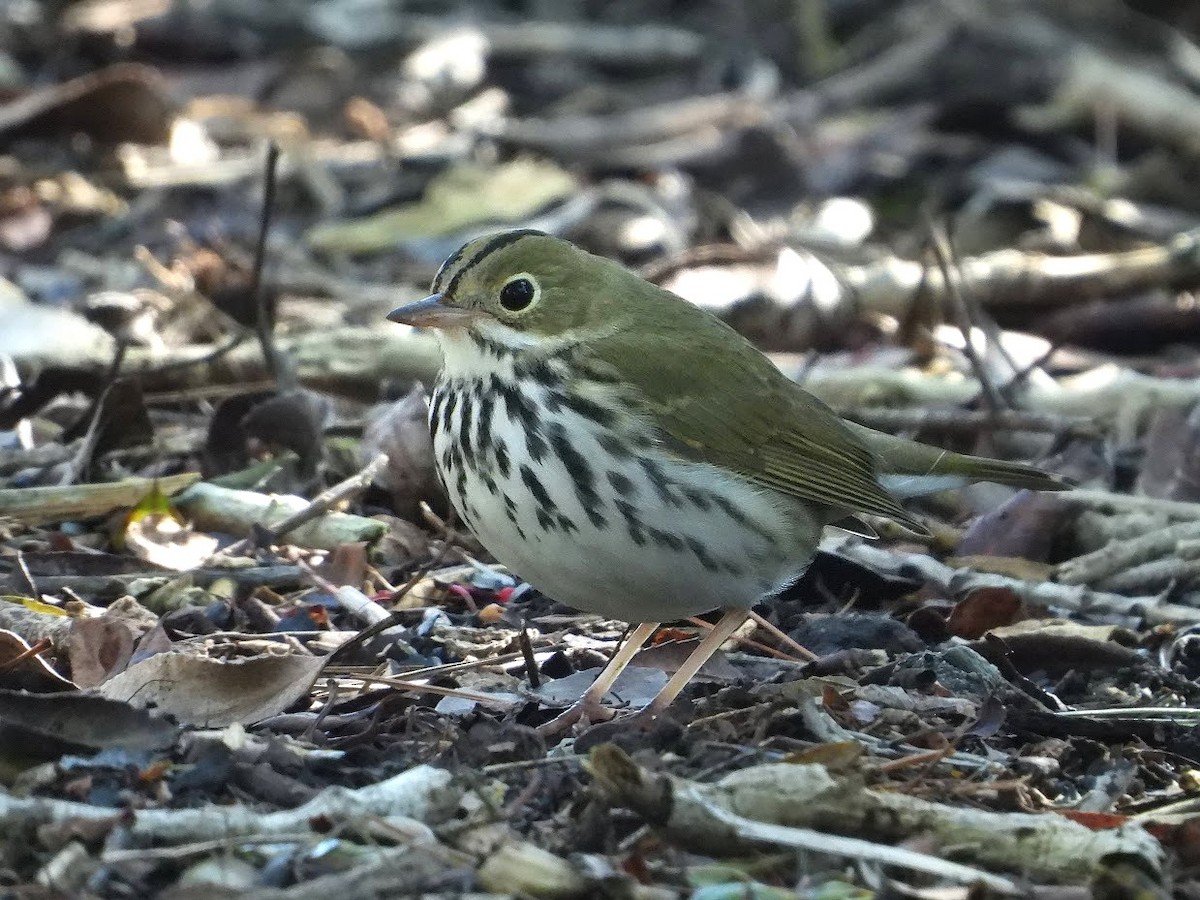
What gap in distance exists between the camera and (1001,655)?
4566 mm

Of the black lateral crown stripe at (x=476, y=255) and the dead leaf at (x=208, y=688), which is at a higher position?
the black lateral crown stripe at (x=476, y=255)

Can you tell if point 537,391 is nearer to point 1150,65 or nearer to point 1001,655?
point 1001,655

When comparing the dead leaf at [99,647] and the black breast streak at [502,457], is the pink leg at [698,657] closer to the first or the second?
the black breast streak at [502,457]

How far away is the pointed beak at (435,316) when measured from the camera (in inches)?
176

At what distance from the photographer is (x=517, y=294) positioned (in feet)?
14.9

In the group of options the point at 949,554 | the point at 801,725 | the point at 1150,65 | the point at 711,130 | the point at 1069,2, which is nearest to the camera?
the point at 801,725

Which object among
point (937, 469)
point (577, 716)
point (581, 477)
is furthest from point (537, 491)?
point (937, 469)

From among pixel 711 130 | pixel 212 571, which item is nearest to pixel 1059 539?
pixel 212 571

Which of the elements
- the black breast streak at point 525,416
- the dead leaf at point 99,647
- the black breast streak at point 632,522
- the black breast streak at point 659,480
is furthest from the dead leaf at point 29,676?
the black breast streak at point 659,480

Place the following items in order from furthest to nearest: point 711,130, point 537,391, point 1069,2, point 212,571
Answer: point 1069,2 → point 711,130 → point 212,571 → point 537,391

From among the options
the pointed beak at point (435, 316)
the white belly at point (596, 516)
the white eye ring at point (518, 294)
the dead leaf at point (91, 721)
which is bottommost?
the dead leaf at point (91, 721)

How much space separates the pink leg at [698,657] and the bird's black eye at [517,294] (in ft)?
3.03

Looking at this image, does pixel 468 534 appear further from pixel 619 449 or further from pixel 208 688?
pixel 208 688

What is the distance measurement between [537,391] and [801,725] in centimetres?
102
